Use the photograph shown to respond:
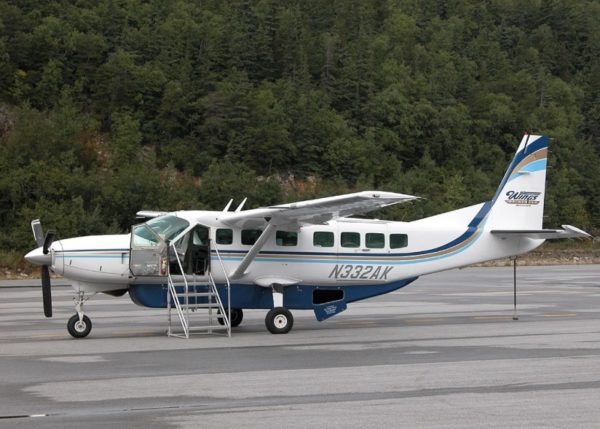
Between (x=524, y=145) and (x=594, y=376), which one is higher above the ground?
(x=524, y=145)

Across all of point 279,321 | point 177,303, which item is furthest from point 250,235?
point 177,303

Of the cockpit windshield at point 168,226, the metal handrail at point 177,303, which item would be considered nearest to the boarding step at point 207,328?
the metal handrail at point 177,303

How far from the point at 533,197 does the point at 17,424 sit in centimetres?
1463

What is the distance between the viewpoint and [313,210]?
61.3 ft

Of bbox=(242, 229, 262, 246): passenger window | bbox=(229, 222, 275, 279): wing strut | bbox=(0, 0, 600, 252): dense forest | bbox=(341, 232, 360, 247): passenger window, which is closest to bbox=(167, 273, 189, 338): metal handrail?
bbox=(229, 222, 275, 279): wing strut

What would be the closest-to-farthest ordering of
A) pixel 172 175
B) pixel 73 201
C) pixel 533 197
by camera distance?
pixel 533 197, pixel 73 201, pixel 172 175

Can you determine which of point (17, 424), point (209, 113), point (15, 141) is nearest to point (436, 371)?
point (17, 424)

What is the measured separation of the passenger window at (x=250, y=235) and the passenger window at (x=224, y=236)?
0.27 m

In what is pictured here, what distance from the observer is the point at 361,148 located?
73562 millimetres

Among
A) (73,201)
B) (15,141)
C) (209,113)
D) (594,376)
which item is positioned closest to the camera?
(594,376)

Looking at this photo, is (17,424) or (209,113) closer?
(17,424)

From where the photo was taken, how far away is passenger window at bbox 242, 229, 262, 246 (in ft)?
64.6

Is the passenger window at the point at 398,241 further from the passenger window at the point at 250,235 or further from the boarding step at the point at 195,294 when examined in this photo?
the boarding step at the point at 195,294

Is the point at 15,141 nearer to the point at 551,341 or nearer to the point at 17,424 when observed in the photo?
the point at 551,341
